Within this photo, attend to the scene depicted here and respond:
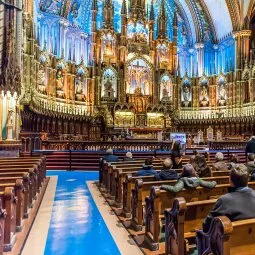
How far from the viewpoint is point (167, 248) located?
418 cm

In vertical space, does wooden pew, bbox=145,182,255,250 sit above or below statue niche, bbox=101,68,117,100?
below

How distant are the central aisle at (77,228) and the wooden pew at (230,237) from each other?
6.87 feet

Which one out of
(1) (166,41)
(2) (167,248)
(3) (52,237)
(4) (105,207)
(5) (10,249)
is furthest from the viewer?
(1) (166,41)

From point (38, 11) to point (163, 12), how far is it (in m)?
12.6

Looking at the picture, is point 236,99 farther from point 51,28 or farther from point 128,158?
point 128,158

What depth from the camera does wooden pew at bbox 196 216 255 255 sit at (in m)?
2.63

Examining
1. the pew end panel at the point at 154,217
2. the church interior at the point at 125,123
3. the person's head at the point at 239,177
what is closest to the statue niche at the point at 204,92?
the church interior at the point at 125,123

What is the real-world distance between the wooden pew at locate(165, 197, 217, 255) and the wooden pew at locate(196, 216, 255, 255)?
77 cm

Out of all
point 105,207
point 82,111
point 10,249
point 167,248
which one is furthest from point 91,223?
point 82,111

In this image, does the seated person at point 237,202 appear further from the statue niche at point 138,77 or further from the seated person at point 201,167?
the statue niche at point 138,77

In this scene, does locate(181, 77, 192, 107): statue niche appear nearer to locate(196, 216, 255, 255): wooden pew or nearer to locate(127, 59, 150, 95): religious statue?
locate(127, 59, 150, 95): religious statue

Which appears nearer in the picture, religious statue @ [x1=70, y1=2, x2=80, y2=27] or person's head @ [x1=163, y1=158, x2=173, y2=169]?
person's head @ [x1=163, y1=158, x2=173, y2=169]

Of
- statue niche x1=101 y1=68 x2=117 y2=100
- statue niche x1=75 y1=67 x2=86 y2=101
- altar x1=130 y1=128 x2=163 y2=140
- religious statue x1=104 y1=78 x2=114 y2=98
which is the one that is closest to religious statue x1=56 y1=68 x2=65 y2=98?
statue niche x1=75 y1=67 x2=86 y2=101

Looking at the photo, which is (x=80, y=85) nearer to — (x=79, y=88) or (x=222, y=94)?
(x=79, y=88)
